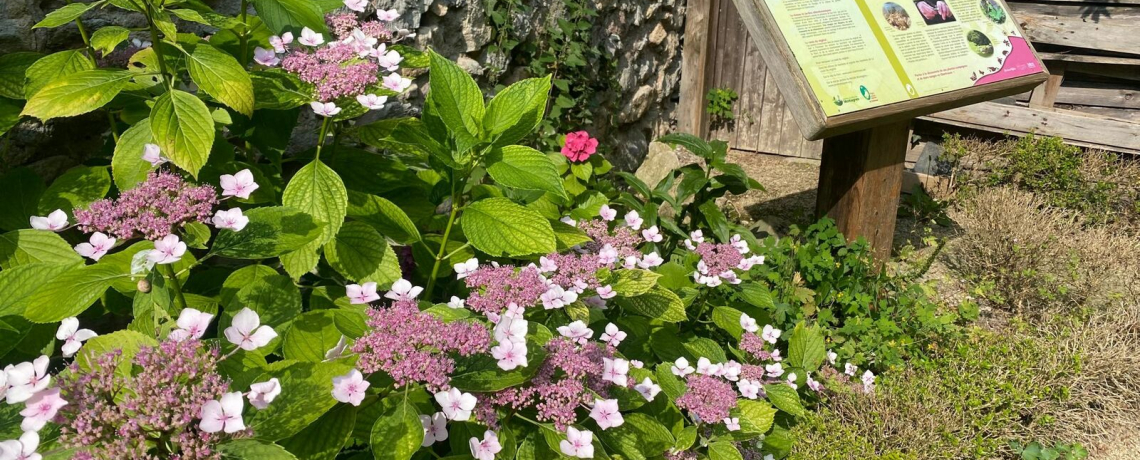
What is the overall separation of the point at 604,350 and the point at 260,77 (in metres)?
0.87

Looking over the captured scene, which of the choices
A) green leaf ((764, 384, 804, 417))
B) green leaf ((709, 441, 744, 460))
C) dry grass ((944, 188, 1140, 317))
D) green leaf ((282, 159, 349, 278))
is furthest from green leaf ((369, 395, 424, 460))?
dry grass ((944, 188, 1140, 317))

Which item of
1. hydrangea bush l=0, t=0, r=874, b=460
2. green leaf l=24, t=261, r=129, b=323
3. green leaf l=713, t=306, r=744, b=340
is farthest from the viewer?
green leaf l=713, t=306, r=744, b=340

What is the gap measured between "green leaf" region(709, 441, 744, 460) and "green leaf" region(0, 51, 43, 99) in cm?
154

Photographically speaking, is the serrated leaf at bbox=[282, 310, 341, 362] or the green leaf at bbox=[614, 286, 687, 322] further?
the green leaf at bbox=[614, 286, 687, 322]

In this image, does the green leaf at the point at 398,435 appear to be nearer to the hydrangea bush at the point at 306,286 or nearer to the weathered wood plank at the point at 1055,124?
the hydrangea bush at the point at 306,286

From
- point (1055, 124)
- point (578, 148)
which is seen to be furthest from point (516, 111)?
point (1055, 124)

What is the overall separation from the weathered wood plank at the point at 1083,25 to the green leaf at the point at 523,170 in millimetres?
4841

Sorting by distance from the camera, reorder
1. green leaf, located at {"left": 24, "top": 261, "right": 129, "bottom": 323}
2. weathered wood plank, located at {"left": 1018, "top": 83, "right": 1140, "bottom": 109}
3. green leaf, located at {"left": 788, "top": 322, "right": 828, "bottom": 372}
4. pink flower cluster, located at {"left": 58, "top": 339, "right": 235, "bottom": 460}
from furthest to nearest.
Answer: weathered wood plank, located at {"left": 1018, "top": 83, "right": 1140, "bottom": 109}, green leaf, located at {"left": 788, "top": 322, "right": 828, "bottom": 372}, green leaf, located at {"left": 24, "top": 261, "right": 129, "bottom": 323}, pink flower cluster, located at {"left": 58, "top": 339, "right": 235, "bottom": 460}

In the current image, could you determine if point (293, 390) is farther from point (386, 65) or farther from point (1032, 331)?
point (1032, 331)

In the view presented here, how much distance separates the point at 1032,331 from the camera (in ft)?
9.71

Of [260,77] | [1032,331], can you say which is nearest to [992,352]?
[1032,331]

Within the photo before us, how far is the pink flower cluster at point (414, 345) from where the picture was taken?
39.9 inches

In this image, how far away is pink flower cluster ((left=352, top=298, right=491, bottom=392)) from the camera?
1.01 metres

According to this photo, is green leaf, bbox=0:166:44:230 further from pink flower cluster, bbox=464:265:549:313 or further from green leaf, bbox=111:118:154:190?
pink flower cluster, bbox=464:265:549:313
